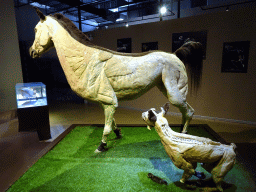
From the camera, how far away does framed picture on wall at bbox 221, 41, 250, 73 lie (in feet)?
11.7

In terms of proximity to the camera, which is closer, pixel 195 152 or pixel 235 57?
pixel 195 152

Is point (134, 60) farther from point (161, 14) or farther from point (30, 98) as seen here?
point (161, 14)

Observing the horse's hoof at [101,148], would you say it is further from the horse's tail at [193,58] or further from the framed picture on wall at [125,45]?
the framed picture on wall at [125,45]

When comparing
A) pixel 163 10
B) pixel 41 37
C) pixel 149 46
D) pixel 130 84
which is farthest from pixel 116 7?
pixel 130 84

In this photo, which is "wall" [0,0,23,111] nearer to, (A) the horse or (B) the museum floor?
(B) the museum floor

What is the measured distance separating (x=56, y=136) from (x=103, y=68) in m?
2.06

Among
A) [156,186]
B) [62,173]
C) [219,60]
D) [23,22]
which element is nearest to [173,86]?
[156,186]

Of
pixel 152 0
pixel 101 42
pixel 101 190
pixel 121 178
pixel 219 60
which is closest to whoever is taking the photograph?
pixel 101 190

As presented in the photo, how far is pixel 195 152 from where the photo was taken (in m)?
1.27

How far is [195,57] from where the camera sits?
8.46 ft

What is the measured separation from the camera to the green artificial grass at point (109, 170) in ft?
5.08

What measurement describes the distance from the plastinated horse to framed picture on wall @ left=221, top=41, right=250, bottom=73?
3.09m

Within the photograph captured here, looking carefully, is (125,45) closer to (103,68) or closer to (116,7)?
(116,7)

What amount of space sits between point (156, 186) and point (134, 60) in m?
1.56
